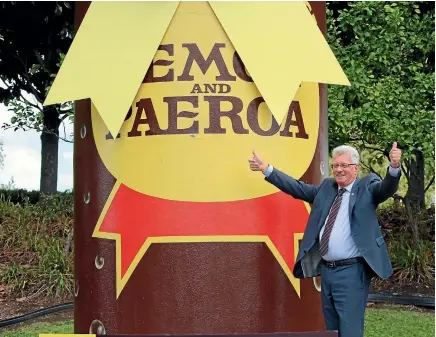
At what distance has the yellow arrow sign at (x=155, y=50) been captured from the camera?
13.8ft

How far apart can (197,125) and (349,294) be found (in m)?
1.31

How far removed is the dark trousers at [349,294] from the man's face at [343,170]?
48 cm

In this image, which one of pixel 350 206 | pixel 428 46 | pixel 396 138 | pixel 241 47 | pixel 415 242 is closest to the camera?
pixel 350 206

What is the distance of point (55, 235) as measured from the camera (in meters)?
11.3

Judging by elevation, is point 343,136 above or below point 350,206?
above

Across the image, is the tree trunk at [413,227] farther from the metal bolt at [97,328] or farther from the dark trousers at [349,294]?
the metal bolt at [97,328]

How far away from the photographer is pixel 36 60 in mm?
12594

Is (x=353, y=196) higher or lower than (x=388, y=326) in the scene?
higher

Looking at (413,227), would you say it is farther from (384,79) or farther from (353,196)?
(353,196)

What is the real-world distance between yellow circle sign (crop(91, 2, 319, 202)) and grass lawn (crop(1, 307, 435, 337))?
15.4 ft

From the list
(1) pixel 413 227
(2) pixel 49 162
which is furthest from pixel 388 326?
(2) pixel 49 162

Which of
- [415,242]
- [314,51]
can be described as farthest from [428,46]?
[314,51]

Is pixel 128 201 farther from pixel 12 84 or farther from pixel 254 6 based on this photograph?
pixel 12 84

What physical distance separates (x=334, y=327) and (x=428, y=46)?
6451 mm
